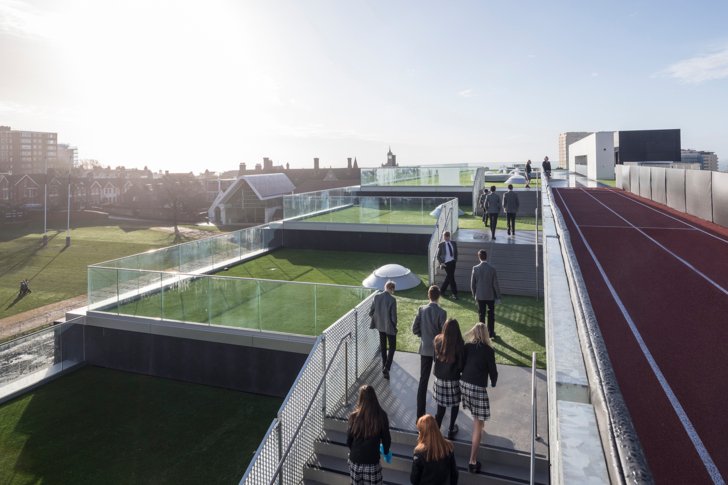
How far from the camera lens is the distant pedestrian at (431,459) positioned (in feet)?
15.3

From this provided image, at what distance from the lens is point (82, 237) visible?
177 ft

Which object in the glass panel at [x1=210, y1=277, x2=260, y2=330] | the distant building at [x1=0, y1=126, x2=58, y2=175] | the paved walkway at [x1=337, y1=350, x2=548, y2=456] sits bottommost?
the paved walkway at [x1=337, y1=350, x2=548, y2=456]

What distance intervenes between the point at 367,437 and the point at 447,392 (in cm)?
150

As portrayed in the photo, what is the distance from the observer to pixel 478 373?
→ 6.08 metres

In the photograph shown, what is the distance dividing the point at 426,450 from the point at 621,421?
9.90 ft

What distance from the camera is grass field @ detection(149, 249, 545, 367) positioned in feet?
34.8

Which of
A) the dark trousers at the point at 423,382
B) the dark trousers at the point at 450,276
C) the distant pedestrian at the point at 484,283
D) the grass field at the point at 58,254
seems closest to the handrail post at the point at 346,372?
the dark trousers at the point at 423,382

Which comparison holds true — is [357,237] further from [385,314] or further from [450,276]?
[385,314]

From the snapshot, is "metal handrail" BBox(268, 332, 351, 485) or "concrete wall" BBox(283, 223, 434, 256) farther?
"concrete wall" BBox(283, 223, 434, 256)

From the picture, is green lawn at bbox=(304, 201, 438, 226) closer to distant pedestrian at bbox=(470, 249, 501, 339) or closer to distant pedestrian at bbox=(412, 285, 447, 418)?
distant pedestrian at bbox=(470, 249, 501, 339)

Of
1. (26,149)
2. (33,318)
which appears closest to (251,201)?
(33,318)

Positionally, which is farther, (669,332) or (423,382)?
(423,382)

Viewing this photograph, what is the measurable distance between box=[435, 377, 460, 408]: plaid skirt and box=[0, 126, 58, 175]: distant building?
6841 inches

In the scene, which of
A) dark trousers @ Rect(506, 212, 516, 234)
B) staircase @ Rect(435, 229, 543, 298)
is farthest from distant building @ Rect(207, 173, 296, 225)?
staircase @ Rect(435, 229, 543, 298)
